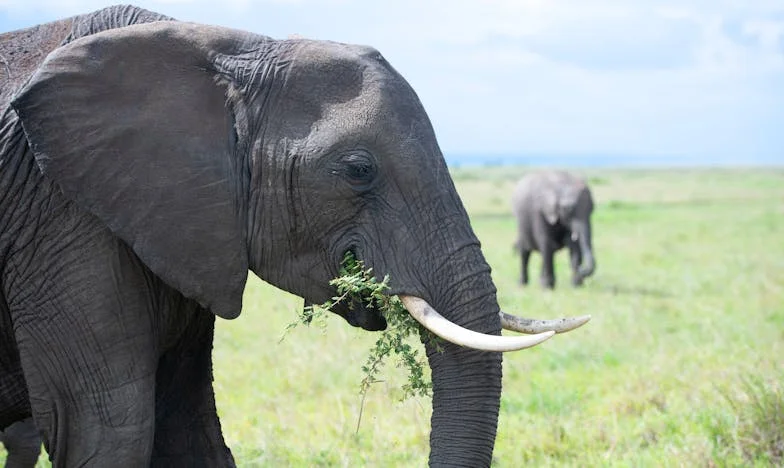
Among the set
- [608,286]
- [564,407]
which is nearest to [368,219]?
[564,407]

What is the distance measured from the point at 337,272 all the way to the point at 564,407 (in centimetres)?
415

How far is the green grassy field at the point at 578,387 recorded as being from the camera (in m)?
6.55

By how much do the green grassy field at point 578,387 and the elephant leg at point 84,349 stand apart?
121 cm

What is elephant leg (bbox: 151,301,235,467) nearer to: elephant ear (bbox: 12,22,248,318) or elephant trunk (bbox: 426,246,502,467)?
elephant ear (bbox: 12,22,248,318)

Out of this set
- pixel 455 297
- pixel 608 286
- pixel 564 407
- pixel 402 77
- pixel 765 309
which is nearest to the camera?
pixel 455 297

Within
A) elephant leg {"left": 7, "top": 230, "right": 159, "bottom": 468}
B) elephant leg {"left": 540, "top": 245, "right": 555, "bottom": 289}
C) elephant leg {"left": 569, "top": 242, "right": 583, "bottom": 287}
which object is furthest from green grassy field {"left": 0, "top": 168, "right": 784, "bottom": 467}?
elephant leg {"left": 569, "top": 242, "right": 583, "bottom": 287}

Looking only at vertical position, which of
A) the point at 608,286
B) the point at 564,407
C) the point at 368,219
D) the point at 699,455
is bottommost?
the point at 608,286

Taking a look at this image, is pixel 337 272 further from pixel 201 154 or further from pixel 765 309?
pixel 765 309

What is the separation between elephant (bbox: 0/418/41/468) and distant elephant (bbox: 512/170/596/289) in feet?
42.2

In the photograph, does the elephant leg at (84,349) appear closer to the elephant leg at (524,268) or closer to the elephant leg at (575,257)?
the elephant leg at (575,257)

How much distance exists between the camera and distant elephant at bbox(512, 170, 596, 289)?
18812mm

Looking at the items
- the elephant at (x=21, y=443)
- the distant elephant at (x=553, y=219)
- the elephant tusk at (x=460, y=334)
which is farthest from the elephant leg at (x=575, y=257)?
the elephant tusk at (x=460, y=334)

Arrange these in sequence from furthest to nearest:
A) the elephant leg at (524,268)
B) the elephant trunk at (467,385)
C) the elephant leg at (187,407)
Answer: the elephant leg at (524,268)
the elephant leg at (187,407)
the elephant trunk at (467,385)

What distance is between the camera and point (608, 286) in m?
17.1
